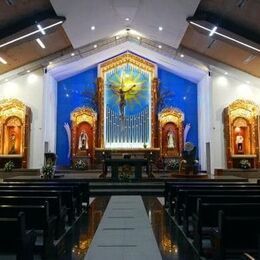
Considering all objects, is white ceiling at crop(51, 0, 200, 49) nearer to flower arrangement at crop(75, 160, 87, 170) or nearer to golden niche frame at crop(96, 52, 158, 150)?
golden niche frame at crop(96, 52, 158, 150)

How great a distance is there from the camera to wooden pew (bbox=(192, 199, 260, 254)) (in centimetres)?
370

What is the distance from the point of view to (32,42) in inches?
525

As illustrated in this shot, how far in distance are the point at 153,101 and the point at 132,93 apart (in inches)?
42.8

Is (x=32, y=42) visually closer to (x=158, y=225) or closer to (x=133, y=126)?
(x=133, y=126)

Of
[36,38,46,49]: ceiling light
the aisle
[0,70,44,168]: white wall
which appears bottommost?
the aisle

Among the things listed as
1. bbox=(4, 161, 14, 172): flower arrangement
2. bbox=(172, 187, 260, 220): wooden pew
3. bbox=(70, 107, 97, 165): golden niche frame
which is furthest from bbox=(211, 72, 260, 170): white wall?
bbox=(172, 187, 260, 220): wooden pew

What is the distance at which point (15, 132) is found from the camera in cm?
1595

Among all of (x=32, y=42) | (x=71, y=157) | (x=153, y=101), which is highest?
(x=32, y=42)

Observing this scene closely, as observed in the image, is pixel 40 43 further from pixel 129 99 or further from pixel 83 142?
pixel 129 99

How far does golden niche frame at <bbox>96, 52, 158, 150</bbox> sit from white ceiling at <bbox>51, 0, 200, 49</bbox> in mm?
2686

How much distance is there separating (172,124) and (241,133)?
10.3 ft

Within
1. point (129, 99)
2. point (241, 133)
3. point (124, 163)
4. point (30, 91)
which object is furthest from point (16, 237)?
point (129, 99)

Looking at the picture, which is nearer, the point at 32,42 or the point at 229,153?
the point at 32,42

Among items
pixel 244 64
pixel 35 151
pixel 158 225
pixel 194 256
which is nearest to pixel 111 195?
pixel 158 225
